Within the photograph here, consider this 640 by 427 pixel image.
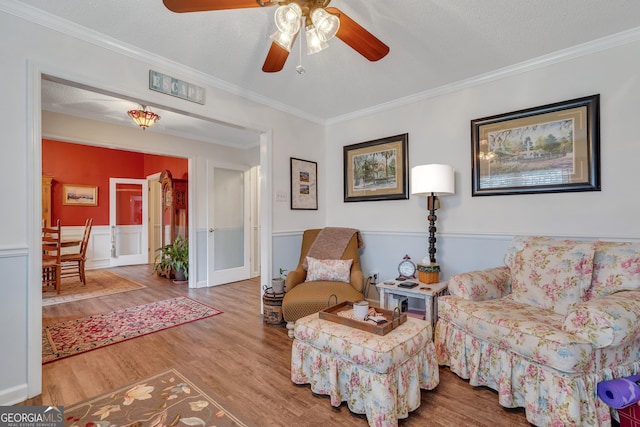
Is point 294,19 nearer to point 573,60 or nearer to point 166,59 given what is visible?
point 166,59

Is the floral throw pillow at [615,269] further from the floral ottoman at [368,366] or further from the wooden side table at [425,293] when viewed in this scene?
the floral ottoman at [368,366]

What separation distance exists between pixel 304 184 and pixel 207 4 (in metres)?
2.51

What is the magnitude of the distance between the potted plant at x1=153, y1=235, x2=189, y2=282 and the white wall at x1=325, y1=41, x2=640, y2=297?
107 inches

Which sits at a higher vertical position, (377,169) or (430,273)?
(377,169)

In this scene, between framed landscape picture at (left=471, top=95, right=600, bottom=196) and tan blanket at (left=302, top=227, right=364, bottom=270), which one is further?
tan blanket at (left=302, top=227, right=364, bottom=270)

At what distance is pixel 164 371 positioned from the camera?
2.16 m

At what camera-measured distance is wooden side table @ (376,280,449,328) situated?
8.05ft

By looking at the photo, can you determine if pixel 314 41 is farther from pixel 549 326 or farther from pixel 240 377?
pixel 240 377

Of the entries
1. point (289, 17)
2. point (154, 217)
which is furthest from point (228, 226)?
point (289, 17)

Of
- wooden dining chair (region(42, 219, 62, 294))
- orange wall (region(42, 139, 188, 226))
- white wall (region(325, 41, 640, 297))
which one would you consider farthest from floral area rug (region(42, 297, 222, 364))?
orange wall (region(42, 139, 188, 226))

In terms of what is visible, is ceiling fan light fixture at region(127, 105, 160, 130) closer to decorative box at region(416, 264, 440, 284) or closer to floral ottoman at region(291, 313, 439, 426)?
floral ottoman at region(291, 313, 439, 426)

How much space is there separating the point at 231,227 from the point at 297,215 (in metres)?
1.77

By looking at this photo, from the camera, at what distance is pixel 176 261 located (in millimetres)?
4965

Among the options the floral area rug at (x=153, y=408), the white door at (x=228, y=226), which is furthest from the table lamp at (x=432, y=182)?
the white door at (x=228, y=226)
